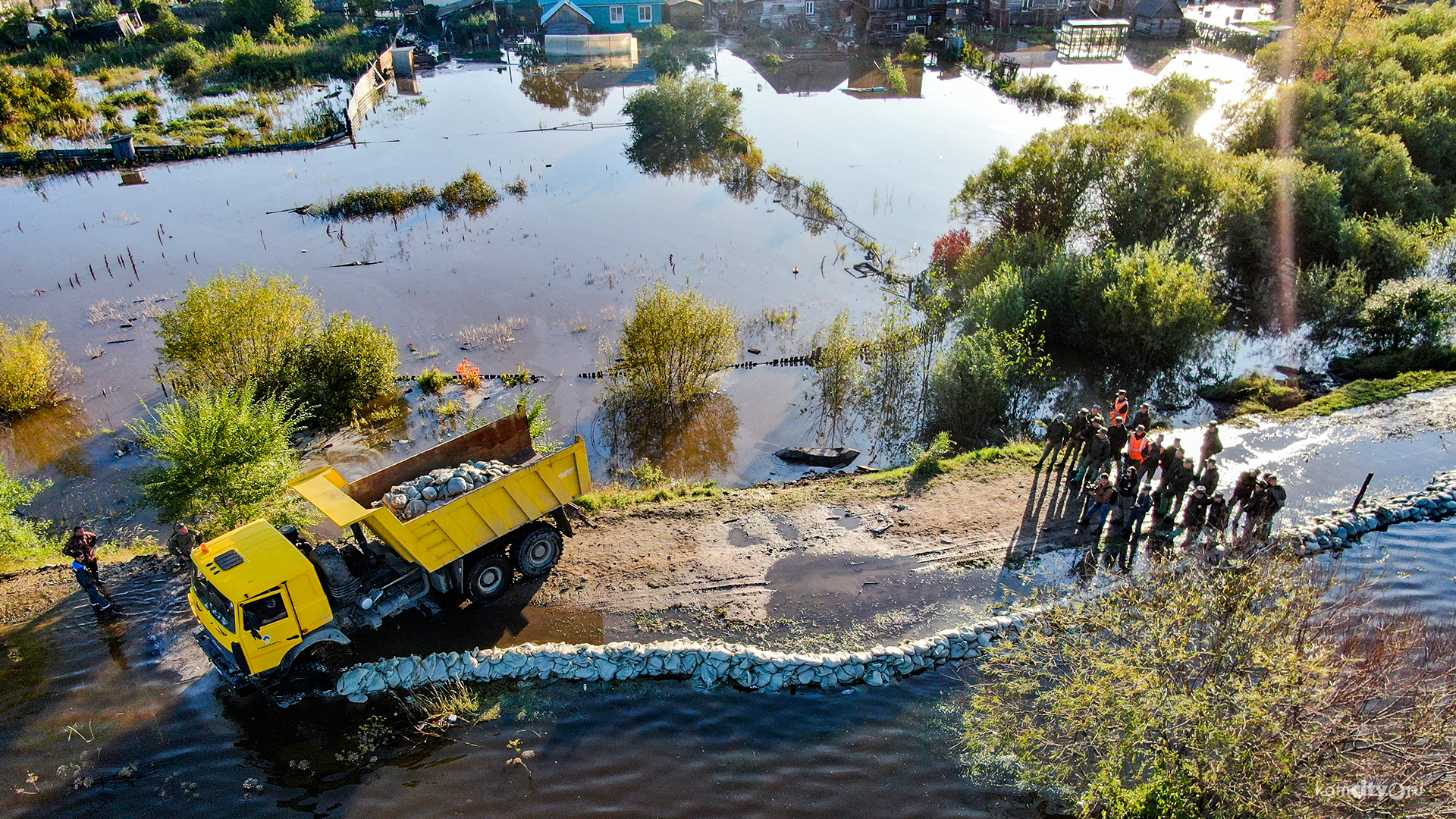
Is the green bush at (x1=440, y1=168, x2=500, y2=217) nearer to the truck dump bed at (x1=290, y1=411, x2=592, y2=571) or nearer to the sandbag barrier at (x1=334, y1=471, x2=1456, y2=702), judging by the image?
the truck dump bed at (x1=290, y1=411, x2=592, y2=571)

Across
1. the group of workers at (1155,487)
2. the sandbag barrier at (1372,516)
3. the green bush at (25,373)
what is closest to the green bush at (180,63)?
the green bush at (25,373)

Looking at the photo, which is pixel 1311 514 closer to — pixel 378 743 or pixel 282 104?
pixel 378 743

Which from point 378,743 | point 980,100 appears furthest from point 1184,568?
point 980,100

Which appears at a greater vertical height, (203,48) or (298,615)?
(203,48)

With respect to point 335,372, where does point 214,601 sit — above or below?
below

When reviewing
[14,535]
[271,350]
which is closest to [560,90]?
[271,350]

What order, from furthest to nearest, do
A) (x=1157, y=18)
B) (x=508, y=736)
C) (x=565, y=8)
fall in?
(x=565, y=8) < (x=1157, y=18) < (x=508, y=736)

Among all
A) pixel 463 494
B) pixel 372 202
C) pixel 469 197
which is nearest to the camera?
pixel 463 494

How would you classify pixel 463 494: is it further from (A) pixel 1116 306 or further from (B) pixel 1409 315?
(B) pixel 1409 315
